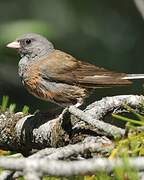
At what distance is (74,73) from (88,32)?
348 cm

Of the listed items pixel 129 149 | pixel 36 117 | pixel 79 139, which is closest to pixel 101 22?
pixel 36 117

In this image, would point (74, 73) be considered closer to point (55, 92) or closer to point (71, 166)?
point (55, 92)

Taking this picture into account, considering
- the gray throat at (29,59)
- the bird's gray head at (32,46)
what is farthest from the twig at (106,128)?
the bird's gray head at (32,46)

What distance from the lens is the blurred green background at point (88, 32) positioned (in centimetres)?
742

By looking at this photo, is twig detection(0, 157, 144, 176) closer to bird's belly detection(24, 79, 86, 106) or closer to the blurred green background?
bird's belly detection(24, 79, 86, 106)

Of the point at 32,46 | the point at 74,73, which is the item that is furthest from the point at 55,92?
the point at 32,46

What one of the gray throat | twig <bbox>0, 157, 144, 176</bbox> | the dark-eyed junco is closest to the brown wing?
the dark-eyed junco

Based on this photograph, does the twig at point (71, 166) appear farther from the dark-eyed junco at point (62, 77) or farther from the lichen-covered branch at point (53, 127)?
the dark-eyed junco at point (62, 77)

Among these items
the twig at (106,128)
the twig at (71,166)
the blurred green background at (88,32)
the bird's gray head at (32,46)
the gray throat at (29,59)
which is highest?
the twig at (71,166)

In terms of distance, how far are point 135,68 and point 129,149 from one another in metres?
5.53

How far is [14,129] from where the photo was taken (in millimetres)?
3797

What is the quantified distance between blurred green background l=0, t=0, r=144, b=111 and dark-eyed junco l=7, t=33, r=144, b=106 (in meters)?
2.23

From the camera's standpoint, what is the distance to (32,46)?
518 centimetres

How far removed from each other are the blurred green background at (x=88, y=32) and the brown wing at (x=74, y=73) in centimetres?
223
